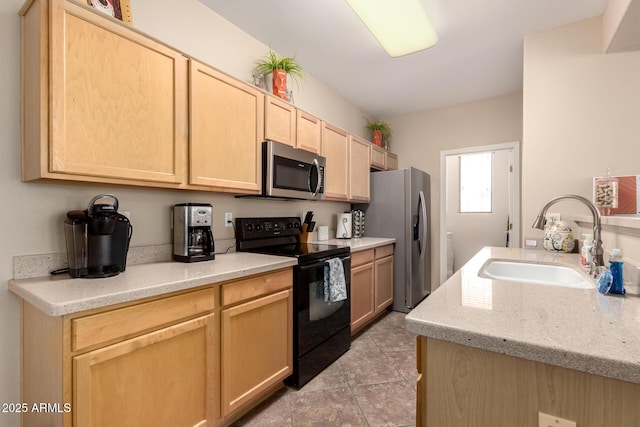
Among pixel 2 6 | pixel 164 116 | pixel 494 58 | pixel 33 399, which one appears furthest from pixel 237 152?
pixel 494 58

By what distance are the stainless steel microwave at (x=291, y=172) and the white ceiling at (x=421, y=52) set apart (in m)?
0.95

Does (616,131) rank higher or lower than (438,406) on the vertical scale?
higher

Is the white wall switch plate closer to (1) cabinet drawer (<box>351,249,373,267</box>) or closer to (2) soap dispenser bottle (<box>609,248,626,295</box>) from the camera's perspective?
(2) soap dispenser bottle (<box>609,248,626,295</box>)

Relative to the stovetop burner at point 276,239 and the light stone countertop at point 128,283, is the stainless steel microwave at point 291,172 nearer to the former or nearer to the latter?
the stovetop burner at point 276,239

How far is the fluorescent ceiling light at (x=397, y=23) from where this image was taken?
1.79 m

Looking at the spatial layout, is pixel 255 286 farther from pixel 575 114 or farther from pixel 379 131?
pixel 379 131

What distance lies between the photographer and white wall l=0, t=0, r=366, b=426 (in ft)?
4.32

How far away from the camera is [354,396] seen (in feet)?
6.33

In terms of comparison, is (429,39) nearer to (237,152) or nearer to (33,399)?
(237,152)

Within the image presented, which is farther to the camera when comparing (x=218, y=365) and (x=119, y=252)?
(x=218, y=365)

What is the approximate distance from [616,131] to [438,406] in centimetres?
255

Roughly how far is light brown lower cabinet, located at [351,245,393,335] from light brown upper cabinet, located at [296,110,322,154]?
1.06m

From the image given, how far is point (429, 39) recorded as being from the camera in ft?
6.85

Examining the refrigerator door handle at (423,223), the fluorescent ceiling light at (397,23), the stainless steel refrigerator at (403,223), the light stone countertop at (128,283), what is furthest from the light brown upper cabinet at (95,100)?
the refrigerator door handle at (423,223)
